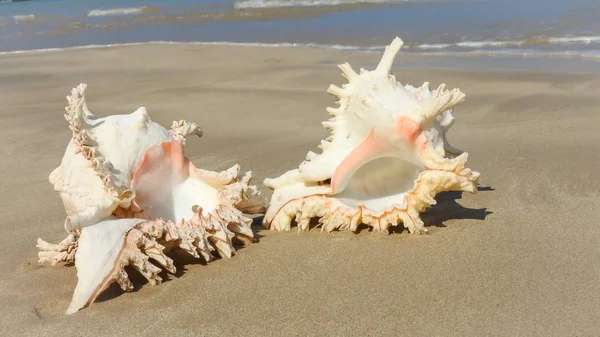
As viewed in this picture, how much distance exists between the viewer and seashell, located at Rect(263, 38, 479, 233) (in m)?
3.08

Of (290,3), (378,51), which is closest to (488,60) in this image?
(378,51)

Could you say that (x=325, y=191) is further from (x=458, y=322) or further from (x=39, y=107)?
(x=39, y=107)

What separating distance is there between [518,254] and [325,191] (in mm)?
892

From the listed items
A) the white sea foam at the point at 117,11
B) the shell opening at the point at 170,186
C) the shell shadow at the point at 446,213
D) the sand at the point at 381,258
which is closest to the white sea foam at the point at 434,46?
the sand at the point at 381,258

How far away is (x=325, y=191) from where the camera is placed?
3.18 meters

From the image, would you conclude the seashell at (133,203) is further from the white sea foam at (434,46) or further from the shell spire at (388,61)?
the white sea foam at (434,46)

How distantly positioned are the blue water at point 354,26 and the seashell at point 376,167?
5.94 meters

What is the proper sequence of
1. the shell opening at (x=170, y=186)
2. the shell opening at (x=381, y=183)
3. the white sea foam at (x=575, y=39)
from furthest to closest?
the white sea foam at (x=575, y=39) < the shell opening at (x=381, y=183) < the shell opening at (x=170, y=186)

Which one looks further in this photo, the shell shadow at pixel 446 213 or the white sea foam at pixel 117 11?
the white sea foam at pixel 117 11

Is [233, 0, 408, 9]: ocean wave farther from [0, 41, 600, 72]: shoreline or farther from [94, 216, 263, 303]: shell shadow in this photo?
[94, 216, 263, 303]: shell shadow

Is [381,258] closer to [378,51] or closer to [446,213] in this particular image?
[446,213]

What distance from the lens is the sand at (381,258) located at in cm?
246

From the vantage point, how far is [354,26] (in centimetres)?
1298

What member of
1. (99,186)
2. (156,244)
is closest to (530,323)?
(156,244)
